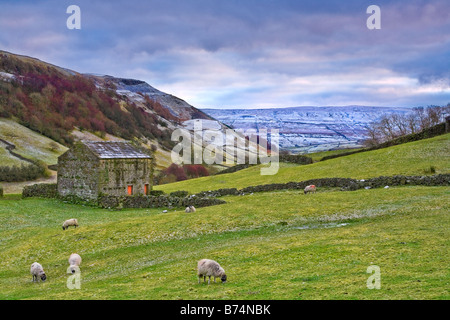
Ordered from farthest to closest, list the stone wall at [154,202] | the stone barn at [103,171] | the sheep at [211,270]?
the stone barn at [103,171], the stone wall at [154,202], the sheep at [211,270]

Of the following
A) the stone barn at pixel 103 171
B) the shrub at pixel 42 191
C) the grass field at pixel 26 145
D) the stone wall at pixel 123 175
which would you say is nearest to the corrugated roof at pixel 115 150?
the stone barn at pixel 103 171

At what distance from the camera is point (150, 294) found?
1666 centimetres

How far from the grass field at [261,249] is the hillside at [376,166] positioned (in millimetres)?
13006

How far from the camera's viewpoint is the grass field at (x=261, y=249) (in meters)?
16.5

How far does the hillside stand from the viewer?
5594 cm

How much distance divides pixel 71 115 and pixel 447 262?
194 m

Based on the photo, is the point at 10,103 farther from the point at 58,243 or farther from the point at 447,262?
the point at 447,262

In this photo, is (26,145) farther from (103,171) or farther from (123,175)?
(103,171)

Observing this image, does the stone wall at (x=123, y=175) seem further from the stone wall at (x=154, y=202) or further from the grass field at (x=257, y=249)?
the grass field at (x=257, y=249)

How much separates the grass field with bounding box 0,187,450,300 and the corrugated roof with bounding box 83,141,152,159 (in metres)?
15.0

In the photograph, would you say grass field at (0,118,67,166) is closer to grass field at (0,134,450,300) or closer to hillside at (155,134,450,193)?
hillside at (155,134,450,193)

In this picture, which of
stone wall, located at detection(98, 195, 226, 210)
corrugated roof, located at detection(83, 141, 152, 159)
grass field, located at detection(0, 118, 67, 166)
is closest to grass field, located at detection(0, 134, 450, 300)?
stone wall, located at detection(98, 195, 226, 210)

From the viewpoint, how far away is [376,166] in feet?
199
